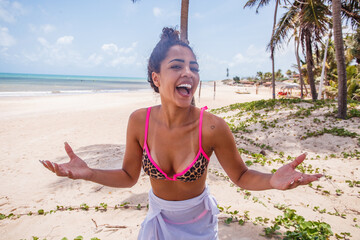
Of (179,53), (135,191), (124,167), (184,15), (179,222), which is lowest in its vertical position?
(135,191)

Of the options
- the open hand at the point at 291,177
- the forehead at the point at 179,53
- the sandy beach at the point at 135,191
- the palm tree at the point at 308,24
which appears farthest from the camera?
the palm tree at the point at 308,24

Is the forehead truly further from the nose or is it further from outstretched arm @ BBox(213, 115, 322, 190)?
outstretched arm @ BBox(213, 115, 322, 190)

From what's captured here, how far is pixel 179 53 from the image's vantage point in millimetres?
1794

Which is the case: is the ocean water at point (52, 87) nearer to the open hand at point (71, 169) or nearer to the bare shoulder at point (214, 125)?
the open hand at point (71, 169)

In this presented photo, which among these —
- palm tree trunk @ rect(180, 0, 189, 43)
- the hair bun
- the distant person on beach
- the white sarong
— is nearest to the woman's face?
the distant person on beach

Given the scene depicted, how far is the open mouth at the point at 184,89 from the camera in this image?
1676 millimetres

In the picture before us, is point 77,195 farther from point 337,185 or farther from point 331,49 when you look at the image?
point 331,49

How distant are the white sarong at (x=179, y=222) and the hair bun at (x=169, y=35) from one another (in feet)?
4.40

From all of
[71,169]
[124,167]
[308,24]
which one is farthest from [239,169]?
[308,24]

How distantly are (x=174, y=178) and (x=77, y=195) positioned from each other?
3.82 metres

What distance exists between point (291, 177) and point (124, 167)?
1353mm

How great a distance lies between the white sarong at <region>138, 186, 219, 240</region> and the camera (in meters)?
1.71

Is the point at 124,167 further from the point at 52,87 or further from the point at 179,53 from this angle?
the point at 52,87

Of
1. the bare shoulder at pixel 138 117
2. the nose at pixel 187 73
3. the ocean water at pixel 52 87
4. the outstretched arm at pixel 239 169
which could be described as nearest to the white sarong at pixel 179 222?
the outstretched arm at pixel 239 169
